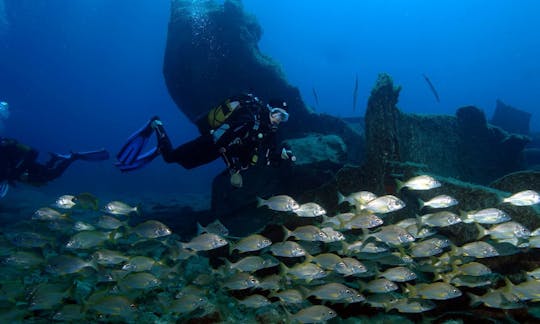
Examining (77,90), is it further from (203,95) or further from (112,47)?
(203,95)

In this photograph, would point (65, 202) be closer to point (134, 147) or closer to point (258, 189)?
point (134, 147)

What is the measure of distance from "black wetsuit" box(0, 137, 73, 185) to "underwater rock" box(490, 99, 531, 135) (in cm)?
2496

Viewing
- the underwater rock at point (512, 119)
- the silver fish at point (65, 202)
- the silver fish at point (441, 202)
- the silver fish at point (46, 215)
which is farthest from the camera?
the underwater rock at point (512, 119)

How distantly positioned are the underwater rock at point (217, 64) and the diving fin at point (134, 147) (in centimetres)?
817

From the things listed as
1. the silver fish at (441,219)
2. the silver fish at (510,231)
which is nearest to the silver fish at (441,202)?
the silver fish at (441,219)

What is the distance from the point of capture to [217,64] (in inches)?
738

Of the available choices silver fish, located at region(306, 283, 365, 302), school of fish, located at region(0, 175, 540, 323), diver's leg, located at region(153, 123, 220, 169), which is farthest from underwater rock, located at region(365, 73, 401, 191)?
diver's leg, located at region(153, 123, 220, 169)

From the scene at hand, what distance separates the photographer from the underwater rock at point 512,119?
21656 mm

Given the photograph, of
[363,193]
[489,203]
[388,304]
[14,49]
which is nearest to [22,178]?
[363,193]

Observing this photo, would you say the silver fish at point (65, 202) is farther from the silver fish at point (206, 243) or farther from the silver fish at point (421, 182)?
the silver fish at point (421, 182)

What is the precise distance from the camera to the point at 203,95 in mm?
18828

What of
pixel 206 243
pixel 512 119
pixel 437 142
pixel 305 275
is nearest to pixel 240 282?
pixel 206 243

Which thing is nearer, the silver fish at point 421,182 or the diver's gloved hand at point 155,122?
the silver fish at point 421,182

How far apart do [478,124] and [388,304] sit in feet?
31.2
